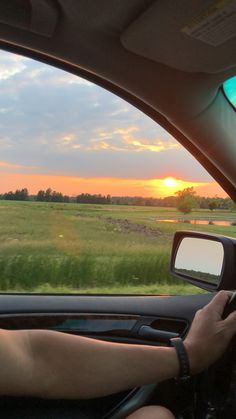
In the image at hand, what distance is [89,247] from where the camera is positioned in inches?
113

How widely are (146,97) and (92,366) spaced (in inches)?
53.8

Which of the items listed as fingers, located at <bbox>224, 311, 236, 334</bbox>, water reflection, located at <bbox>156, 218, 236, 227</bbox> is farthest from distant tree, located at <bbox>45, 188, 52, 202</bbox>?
fingers, located at <bbox>224, 311, 236, 334</bbox>

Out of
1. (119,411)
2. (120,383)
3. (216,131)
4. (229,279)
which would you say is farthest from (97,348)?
(216,131)

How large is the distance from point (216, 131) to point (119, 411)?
4.41 feet

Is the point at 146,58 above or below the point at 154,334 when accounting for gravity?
above

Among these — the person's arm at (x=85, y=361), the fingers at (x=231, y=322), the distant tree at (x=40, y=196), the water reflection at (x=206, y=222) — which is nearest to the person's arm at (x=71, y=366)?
the person's arm at (x=85, y=361)

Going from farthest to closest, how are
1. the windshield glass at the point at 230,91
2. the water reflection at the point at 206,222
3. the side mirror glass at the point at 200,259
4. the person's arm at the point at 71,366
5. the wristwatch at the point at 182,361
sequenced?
the water reflection at the point at 206,222, the side mirror glass at the point at 200,259, the windshield glass at the point at 230,91, the wristwatch at the point at 182,361, the person's arm at the point at 71,366

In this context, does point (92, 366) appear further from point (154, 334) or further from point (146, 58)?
point (146, 58)

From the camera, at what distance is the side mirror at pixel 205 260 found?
2.43 m

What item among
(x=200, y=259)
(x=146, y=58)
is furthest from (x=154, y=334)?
(x=146, y=58)

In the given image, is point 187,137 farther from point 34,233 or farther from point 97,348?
point 97,348

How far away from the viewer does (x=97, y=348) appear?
1.65 m

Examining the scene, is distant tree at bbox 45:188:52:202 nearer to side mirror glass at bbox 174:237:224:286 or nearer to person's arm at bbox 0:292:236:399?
side mirror glass at bbox 174:237:224:286

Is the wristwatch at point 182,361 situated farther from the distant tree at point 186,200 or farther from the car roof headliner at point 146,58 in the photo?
the distant tree at point 186,200
